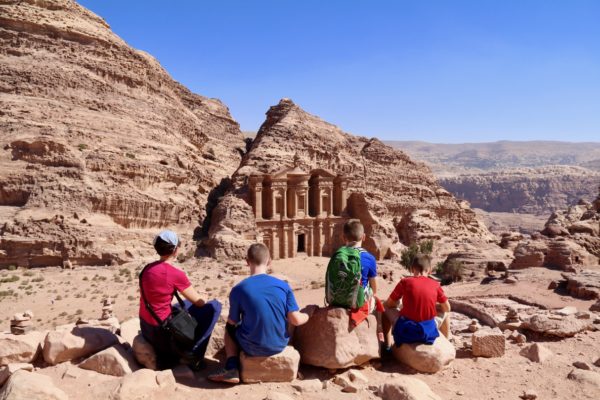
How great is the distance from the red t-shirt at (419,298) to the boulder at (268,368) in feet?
6.06

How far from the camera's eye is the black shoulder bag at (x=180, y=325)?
549 centimetres

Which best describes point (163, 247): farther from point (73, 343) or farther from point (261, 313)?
point (73, 343)

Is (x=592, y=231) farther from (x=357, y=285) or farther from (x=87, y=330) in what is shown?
(x=87, y=330)

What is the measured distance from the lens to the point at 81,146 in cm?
2748

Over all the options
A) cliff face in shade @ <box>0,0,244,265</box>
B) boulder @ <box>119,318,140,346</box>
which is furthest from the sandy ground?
cliff face in shade @ <box>0,0,244,265</box>

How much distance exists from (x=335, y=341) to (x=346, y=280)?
0.84m

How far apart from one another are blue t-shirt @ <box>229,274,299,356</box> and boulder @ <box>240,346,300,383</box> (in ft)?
0.25

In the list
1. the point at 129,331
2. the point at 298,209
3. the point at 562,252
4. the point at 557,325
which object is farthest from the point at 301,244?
the point at 129,331

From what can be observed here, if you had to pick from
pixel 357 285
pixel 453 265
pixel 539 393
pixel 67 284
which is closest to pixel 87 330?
pixel 357 285

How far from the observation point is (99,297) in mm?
20156

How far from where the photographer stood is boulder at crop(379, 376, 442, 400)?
4.90 m

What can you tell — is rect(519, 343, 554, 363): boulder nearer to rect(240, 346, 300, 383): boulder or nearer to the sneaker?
rect(240, 346, 300, 383): boulder

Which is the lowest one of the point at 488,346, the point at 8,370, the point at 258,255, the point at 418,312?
the point at 488,346

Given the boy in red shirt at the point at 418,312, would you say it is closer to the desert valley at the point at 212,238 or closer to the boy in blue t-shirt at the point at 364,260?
the desert valley at the point at 212,238
